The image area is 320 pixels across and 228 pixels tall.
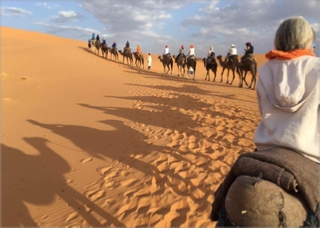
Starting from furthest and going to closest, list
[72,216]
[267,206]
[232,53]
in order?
[232,53], [72,216], [267,206]

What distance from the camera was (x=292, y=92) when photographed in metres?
1.70

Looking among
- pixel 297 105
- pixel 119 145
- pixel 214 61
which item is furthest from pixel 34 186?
pixel 214 61

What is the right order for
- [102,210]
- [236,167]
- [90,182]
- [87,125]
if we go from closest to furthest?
1. [236,167]
2. [102,210]
3. [90,182]
4. [87,125]

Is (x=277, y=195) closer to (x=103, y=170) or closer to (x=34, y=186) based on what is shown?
(x=103, y=170)

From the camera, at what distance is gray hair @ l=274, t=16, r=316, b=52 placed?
1.77 m

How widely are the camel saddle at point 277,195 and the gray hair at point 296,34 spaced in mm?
732

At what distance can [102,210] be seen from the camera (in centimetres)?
442

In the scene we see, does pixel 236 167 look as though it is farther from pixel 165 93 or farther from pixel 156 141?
pixel 165 93

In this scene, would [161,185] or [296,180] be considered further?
[161,185]

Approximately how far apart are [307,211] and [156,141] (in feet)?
19.1

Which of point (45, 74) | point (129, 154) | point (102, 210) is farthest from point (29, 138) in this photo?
point (45, 74)

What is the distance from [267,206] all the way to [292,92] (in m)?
0.71

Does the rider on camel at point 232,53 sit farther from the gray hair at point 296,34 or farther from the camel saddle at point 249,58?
the gray hair at point 296,34

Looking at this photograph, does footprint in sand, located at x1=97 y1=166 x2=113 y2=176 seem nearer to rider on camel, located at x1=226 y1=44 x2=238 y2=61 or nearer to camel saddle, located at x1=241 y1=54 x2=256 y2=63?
camel saddle, located at x1=241 y1=54 x2=256 y2=63
